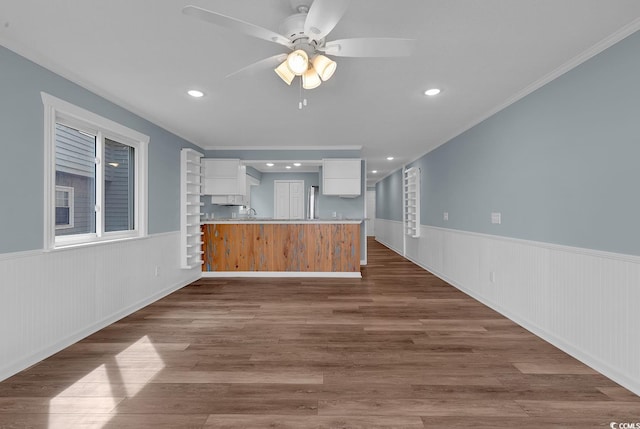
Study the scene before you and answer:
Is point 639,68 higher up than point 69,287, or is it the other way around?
point 639,68

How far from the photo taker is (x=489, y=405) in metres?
1.90

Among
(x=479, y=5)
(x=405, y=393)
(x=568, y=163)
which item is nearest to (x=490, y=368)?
(x=405, y=393)

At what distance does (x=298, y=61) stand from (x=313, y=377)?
221cm

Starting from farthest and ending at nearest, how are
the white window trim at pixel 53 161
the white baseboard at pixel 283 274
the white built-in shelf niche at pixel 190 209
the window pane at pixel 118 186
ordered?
the white baseboard at pixel 283 274
the white built-in shelf niche at pixel 190 209
the window pane at pixel 118 186
the white window trim at pixel 53 161

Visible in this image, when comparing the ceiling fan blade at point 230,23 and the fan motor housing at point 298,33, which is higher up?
the fan motor housing at point 298,33

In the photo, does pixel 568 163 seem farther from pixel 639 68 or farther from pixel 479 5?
pixel 479 5

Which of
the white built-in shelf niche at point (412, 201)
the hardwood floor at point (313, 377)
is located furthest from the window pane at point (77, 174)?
the white built-in shelf niche at point (412, 201)

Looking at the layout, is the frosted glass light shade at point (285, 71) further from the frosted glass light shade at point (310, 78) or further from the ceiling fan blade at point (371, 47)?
the ceiling fan blade at point (371, 47)

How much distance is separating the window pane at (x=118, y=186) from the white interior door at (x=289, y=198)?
5.93m

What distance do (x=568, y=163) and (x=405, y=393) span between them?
240 centimetres

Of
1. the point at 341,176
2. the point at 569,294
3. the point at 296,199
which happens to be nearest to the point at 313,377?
the point at 569,294

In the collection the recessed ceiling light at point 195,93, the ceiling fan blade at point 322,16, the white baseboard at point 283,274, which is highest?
the recessed ceiling light at point 195,93

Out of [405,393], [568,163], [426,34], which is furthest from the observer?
[568,163]

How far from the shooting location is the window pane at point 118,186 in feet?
11.4
